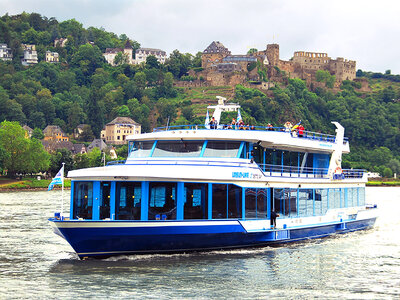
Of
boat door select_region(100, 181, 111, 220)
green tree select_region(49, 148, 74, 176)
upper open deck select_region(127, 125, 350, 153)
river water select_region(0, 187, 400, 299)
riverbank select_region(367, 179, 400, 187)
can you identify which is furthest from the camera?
riverbank select_region(367, 179, 400, 187)

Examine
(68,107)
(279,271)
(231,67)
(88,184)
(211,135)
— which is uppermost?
(231,67)

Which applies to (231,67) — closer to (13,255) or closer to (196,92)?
(196,92)

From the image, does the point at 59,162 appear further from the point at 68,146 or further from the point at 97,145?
the point at 97,145

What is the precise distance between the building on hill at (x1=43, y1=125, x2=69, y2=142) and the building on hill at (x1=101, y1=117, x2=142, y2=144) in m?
9.26

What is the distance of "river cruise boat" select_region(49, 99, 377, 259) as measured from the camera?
23.6 metres

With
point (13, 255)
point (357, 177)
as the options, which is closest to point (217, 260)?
point (13, 255)

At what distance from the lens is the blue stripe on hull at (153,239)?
76.2 ft

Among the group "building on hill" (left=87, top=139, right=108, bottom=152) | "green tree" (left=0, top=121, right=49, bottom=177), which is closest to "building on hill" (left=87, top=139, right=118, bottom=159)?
"building on hill" (left=87, top=139, right=108, bottom=152)

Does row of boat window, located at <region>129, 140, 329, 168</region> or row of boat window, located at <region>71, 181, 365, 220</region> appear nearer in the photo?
row of boat window, located at <region>71, 181, 365, 220</region>

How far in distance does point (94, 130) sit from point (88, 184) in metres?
138

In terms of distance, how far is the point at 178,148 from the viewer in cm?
2648

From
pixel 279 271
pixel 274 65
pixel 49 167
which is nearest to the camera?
pixel 279 271

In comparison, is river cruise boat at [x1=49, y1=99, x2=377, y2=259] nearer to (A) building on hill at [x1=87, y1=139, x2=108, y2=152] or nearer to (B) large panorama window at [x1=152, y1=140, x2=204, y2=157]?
(B) large panorama window at [x1=152, y1=140, x2=204, y2=157]

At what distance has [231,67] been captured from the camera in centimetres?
18325
